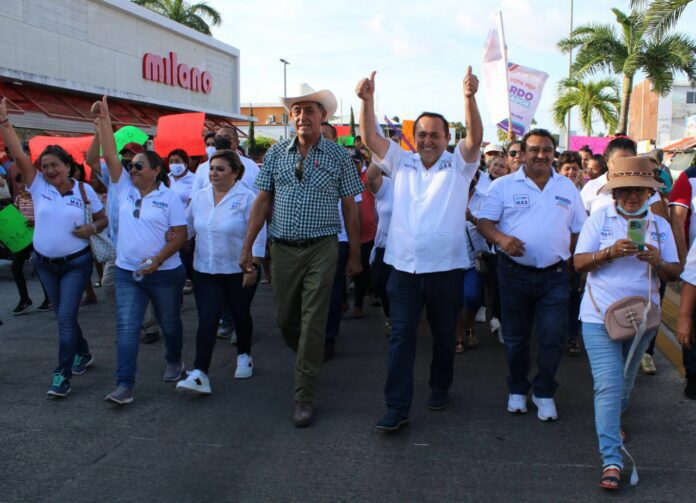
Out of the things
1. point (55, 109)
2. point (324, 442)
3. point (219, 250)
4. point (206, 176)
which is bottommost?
point (324, 442)

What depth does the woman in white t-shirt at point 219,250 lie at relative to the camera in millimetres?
4840

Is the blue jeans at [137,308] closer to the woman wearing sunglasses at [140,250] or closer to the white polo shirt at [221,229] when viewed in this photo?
the woman wearing sunglasses at [140,250]

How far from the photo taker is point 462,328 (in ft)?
19.8

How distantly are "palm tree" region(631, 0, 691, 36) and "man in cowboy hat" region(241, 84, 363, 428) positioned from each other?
13.5 m

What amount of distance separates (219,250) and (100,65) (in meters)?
18.4

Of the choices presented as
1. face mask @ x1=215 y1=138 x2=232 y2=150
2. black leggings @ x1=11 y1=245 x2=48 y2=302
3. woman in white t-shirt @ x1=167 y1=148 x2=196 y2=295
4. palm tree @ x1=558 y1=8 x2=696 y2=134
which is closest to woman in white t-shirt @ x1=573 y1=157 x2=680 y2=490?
face mask @ x1=215 y1=138 x2=232 y2=150

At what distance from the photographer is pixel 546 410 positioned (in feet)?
14.0

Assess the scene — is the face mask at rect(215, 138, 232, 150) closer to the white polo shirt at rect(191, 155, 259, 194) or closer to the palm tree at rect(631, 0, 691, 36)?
the white polo shirt at rect(191, 155, 259, 194)

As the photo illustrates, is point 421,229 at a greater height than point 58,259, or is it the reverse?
point 421,229

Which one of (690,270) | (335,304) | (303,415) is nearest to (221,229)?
(335,304)

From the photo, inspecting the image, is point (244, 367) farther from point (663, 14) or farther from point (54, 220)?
point (663, 14)

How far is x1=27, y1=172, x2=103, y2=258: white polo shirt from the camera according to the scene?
15.7ft

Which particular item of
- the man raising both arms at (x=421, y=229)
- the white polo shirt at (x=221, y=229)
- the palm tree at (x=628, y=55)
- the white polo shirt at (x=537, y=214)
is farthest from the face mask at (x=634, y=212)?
the palm tree at (x=628, y=55)

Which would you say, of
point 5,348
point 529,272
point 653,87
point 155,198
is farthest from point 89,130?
point 653,87
